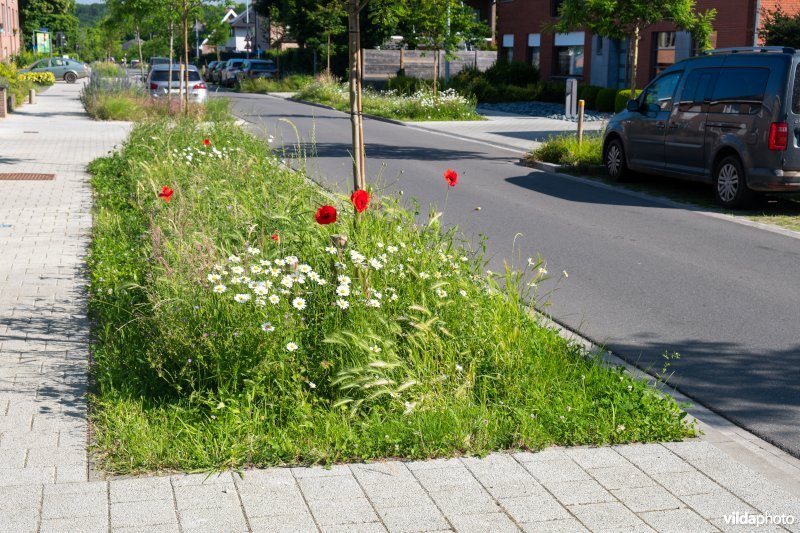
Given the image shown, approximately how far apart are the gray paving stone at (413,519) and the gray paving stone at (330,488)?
198 millimetres

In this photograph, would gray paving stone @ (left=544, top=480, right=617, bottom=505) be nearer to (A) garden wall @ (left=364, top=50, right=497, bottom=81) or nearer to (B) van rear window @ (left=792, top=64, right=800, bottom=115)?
(B) van rear window @ (left=792, top=64, right=800, bottom=115)

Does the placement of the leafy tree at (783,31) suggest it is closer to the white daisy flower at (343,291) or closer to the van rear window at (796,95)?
the van rear window at (796,95)

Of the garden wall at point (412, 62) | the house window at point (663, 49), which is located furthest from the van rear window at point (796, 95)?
the garden wall at point (412, 62)

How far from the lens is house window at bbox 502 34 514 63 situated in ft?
158

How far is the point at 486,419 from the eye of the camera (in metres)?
4.91

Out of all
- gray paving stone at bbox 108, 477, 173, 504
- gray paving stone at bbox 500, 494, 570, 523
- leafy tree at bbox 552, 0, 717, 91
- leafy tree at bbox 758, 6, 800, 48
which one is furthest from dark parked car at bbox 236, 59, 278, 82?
gray paving stone at bbox 500, 494, 570, 523

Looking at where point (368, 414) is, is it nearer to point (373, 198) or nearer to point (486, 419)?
point (486, 419)

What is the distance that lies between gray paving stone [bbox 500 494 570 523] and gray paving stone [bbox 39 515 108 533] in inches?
64.5

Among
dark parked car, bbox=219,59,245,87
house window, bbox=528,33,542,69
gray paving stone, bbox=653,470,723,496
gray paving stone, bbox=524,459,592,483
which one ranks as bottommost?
gray paving stone, bbox=653,470,723,496

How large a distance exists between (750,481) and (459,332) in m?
1.76

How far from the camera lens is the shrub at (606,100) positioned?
1356 inches

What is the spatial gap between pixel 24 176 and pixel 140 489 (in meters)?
12.8

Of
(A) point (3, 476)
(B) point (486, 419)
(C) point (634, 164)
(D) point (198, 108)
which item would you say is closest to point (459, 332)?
(B) point (486, 419)

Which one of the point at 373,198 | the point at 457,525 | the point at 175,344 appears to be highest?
the point at 373,198
